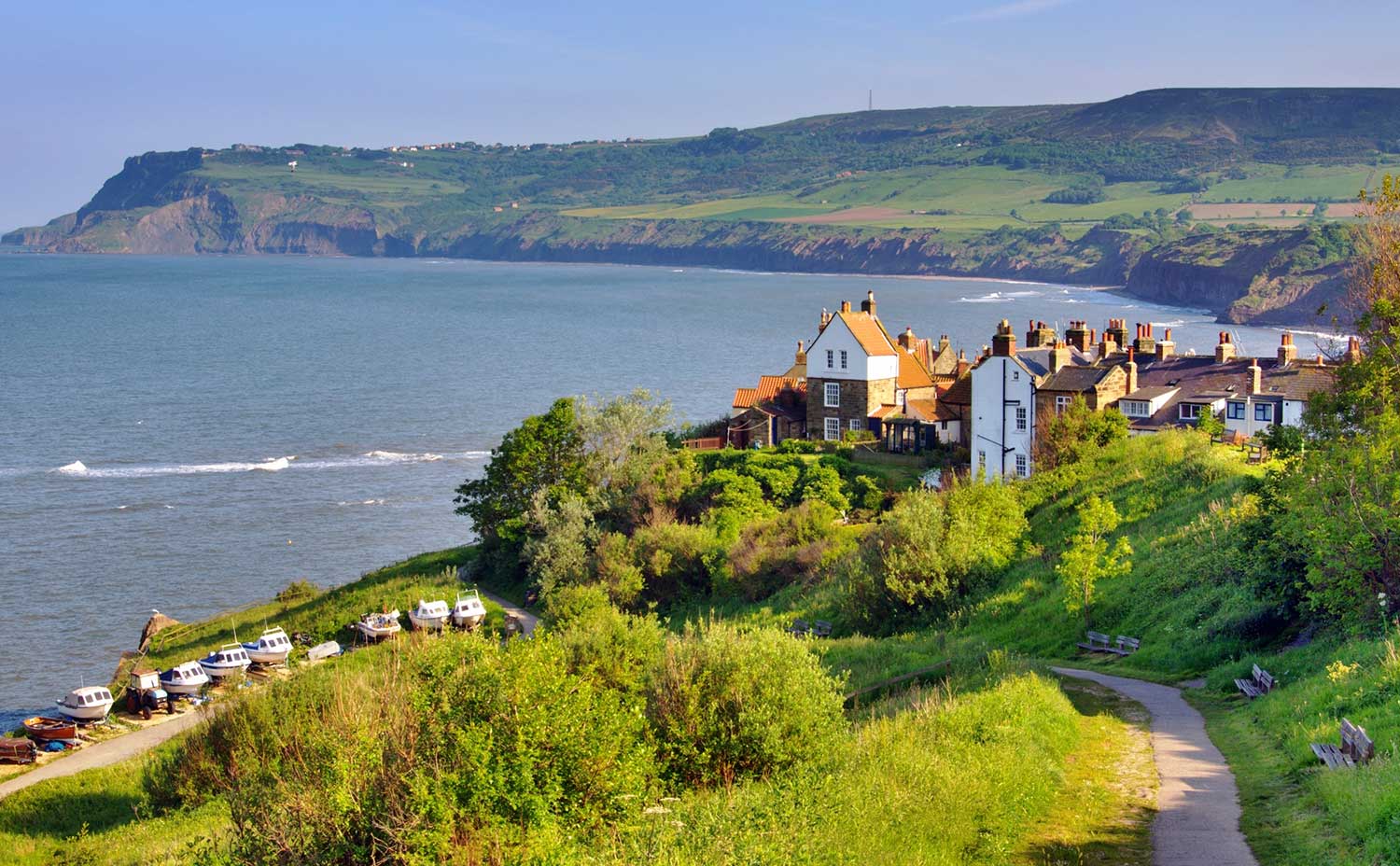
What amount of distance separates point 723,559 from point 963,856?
32138mm

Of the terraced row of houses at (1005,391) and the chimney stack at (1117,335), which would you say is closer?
the terraced row of houses at (1005,391)

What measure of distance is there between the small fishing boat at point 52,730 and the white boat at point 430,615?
11.5m

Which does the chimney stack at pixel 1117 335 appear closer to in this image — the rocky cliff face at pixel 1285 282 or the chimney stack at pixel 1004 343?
the chimney stack at pixel 1004 343

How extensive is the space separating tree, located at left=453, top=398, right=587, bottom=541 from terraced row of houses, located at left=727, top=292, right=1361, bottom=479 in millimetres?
8347

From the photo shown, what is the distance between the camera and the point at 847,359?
60.3 metres

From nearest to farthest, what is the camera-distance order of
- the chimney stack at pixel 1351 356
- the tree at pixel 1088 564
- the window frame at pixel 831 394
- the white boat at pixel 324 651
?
the chimney stack at pixel 1351 356
the tree at pixel 1088 564
the white boat at pixel 324 651
the window frame at pixel 831 394

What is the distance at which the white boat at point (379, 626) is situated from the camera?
4538 centimetres

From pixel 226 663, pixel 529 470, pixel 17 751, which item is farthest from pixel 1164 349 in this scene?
pixel 17 751

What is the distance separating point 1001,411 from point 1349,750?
37.6m

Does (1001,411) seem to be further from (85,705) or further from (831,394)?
(85,705)

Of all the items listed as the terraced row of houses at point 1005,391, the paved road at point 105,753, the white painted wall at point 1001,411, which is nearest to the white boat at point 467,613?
the paved road at point 105,753

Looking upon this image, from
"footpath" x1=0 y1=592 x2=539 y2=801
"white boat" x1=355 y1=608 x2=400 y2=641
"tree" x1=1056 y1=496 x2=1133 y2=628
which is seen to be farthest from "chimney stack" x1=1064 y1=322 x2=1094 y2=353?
"footpath" x1=0 y1=592 x2=539 y2=801

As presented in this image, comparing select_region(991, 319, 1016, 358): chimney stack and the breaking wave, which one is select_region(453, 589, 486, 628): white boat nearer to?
select_region(991, 319, 1016, 358): chimney stack

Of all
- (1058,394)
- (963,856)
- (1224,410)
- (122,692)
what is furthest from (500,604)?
(963,856)
